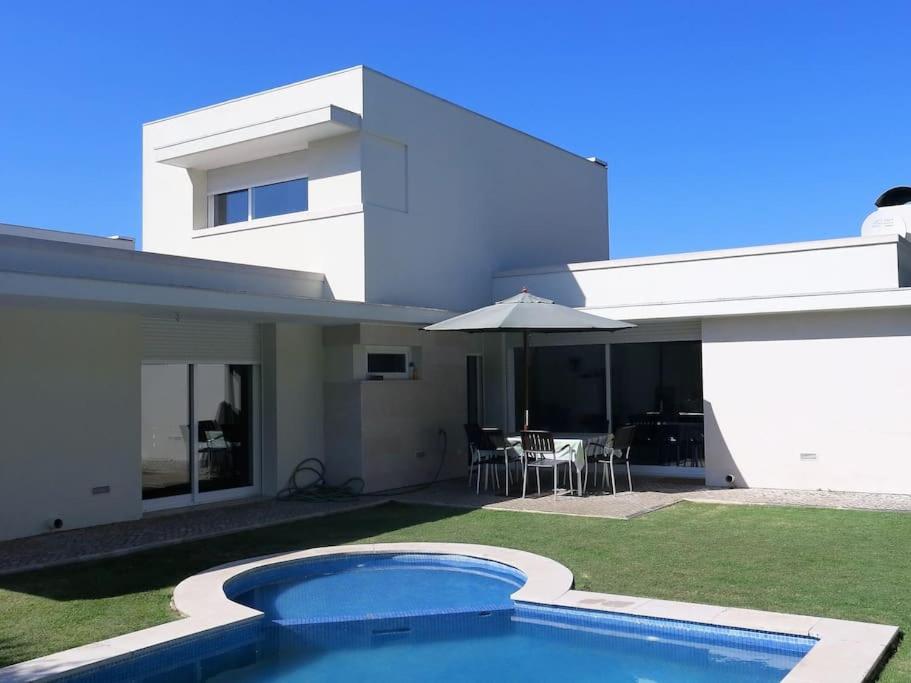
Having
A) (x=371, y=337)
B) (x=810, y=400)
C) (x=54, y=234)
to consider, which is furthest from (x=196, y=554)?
(x=810, y=400)

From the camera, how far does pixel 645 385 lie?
16.4 meters

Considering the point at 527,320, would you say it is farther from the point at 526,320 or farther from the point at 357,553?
the point at 357,553

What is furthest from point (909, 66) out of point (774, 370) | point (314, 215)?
point (314, 215)

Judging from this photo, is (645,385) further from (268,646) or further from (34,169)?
(34,169)

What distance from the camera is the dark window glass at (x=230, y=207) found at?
56.9 feet

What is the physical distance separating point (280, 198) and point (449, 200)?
329 centimetres

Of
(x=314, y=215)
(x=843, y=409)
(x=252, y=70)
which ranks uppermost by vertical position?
(x=252, y=70)

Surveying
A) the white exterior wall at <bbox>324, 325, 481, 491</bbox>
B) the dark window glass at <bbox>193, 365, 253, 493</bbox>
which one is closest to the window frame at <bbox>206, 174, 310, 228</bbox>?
the white exterior wall at <bbox>324, 325, 481, 491</bbox>

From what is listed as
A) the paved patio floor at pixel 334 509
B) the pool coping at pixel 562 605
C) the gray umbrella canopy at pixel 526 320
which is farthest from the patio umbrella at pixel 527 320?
the pool coping at pixel 562 605

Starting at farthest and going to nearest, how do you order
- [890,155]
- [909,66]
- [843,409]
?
1. [890,155]
2. [909,66]
3. [843,409]

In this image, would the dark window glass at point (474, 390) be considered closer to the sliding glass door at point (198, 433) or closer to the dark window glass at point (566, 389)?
the dark window glass at point (566, 389)

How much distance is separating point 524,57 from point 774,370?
10.8 meters

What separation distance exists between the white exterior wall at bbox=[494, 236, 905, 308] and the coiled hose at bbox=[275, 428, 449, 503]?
5049mm

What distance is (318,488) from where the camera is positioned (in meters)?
14.8
